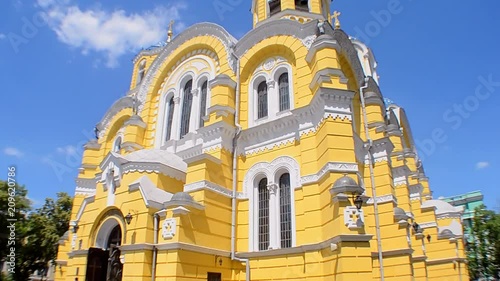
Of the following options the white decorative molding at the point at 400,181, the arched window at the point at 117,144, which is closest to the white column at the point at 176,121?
the arched window at the point at 117,144

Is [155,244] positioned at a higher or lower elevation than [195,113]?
lower

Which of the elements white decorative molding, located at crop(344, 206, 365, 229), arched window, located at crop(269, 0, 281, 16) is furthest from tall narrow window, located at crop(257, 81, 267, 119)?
white decorative molding, located at crop(344, 206, 365, 229)

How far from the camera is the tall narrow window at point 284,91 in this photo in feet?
48.9

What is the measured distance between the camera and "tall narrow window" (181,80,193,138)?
17.8 meters

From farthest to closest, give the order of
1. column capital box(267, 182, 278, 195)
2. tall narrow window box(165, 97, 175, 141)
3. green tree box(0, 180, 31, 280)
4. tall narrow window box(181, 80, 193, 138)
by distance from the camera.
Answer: green tree box(0, 180, 31, 280)
tall narrow window box(165, 97, 175, 141)
tall narrow window box(181, 80, 193, 138)
column capital box(267, 182, 278, 195)

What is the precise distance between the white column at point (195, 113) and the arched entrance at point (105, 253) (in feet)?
18.5

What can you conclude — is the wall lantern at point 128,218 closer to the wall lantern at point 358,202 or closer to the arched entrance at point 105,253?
the arched entrance at point 105,253

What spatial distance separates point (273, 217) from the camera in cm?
1329

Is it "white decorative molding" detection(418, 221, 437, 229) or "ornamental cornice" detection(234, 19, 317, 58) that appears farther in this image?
"white decorative molding" detection(418, 221, 437, 229)

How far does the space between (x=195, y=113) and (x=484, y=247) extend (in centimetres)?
2430

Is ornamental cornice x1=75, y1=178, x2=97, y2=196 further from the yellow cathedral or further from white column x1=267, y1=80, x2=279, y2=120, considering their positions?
white column x1=267, y1=80, x2=279, y2=120

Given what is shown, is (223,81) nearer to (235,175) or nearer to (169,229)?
(235,175)

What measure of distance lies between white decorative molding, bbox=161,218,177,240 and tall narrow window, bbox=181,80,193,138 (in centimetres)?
655

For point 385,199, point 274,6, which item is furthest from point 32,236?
point 385,199
